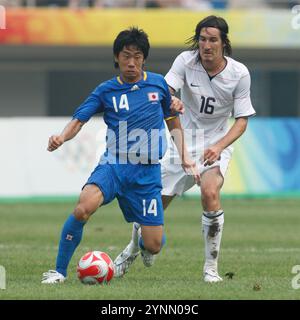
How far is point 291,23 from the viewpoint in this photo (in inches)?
1305

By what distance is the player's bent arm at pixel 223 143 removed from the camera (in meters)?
10.6

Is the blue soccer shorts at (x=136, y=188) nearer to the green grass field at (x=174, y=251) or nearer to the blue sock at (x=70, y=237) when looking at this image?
the blue sock at (x=70, y=237)

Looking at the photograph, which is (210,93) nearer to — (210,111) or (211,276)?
(210,111)

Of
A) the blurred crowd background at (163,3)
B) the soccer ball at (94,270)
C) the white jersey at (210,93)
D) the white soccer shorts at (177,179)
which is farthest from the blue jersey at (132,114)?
the blurred crowd background at (163,3)

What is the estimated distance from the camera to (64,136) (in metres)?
9.95

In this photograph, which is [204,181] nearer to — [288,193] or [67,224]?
[67,224]

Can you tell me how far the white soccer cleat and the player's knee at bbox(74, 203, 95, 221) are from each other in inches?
53.7

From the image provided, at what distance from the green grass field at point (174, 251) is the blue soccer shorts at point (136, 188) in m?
0.63

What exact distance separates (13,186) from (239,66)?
1280cm

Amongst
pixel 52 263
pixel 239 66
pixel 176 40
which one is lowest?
pixel 52 263

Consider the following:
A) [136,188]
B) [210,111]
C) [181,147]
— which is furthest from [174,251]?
[136,188]

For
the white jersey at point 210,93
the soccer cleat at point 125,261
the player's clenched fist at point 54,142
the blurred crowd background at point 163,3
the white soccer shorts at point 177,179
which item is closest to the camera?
the player's clenched fist at point 54,142

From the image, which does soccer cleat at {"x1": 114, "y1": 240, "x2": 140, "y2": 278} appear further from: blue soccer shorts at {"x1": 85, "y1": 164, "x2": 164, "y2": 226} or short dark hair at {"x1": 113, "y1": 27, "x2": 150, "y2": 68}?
short dark hair at {"x1": 113, "y1": 27, "x2": 150, "y2": 68}
